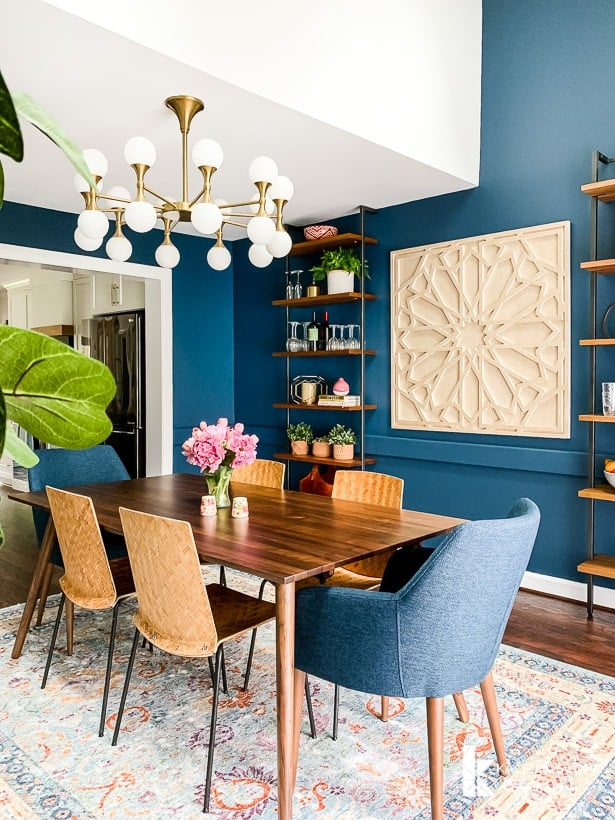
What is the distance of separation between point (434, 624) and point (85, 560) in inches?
51.0

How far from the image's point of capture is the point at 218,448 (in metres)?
2.47

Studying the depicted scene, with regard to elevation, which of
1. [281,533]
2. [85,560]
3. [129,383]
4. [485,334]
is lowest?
[85,560]

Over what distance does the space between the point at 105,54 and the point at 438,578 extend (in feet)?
6.71

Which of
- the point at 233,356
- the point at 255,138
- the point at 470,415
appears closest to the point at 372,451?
the point at 470,415

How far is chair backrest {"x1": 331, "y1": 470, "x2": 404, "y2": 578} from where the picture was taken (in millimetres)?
2680

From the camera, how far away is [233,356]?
551 centimetres

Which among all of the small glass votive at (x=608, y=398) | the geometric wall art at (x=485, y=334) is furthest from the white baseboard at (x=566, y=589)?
the small glass votive at (x=608, y=398)

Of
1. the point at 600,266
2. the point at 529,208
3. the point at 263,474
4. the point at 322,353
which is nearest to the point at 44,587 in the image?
the point at 263,474

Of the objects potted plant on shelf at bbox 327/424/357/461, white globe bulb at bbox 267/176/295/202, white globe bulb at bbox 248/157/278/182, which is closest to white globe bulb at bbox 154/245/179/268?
white globe bulb at bbox 267/176/295/202

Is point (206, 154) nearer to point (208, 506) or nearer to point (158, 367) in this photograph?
point (208, 506)

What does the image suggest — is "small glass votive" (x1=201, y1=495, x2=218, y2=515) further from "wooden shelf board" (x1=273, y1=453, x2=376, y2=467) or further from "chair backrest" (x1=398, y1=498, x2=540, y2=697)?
"wooden shelf board" (x1=273, y1=453, x2=376, y2=467)

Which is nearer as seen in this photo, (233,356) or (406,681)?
(406,681)

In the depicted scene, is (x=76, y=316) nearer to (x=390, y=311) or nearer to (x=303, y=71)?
(x=390, y=311)

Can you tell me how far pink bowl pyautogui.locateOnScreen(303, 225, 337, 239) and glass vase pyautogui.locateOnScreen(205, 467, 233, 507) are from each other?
96.3 inches
